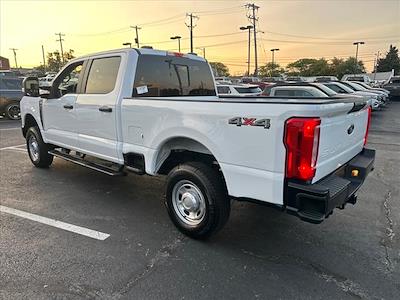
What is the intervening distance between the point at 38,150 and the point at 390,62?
98075mm

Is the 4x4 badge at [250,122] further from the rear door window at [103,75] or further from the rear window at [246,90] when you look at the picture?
the rear window at [246,90]

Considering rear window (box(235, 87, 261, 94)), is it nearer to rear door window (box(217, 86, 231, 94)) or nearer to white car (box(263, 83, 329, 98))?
rear door window (box(217, 86, 231, 94))

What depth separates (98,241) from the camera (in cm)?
367

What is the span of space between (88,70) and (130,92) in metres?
1.13

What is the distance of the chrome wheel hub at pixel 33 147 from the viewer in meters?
6.55

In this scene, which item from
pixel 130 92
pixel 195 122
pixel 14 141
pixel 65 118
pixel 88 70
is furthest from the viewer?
pixel 14 141

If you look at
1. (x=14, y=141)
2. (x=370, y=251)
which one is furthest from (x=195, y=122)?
(x=14, y=141)

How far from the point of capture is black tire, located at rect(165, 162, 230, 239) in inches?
132

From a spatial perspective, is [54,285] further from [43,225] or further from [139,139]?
[139,139]

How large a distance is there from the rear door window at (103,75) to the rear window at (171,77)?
0.35 m

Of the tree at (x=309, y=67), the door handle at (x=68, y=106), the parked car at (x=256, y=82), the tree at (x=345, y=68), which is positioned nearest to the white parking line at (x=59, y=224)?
the door handle at (x=68, y=106)

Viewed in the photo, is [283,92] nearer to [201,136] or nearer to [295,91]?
[295,91]

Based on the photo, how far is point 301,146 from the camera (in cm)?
267

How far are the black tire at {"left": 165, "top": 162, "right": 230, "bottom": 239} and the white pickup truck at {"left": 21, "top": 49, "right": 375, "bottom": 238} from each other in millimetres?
11
